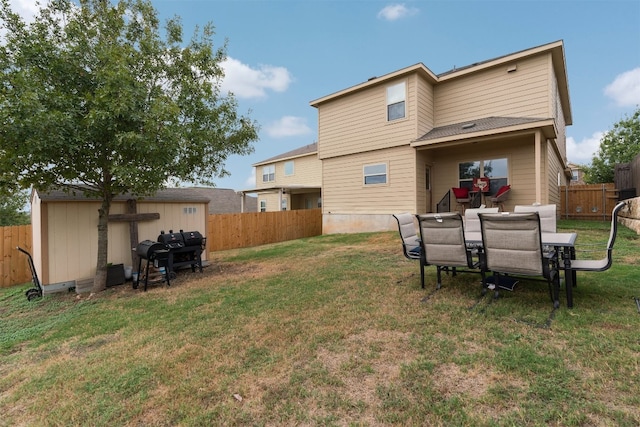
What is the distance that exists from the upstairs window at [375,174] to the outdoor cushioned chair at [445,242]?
25.4 feet

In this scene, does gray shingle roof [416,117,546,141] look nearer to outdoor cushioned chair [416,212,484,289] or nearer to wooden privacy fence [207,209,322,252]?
outdoor cushioned chair [416,212,484,289]

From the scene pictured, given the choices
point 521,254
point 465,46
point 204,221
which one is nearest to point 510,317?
point 521,254

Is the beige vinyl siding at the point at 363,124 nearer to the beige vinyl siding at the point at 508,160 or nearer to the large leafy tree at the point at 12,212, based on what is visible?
the beige vinyl siding at the point at 508,160

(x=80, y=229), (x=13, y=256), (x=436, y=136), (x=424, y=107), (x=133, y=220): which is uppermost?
(x=424, y=107)

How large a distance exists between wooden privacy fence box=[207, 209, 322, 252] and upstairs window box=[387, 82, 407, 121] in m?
6.61

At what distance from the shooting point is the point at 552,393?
1.99m

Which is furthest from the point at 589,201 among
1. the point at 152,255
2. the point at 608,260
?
the point at 152,255

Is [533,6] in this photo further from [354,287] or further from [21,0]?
[21,0]

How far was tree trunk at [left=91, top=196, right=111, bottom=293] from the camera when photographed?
226 inches

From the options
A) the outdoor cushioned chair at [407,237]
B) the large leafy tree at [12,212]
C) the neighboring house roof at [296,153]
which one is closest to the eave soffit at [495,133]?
the outdoor cushioned chair at [407,237]

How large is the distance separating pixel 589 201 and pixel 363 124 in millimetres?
10587

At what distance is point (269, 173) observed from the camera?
965 inches

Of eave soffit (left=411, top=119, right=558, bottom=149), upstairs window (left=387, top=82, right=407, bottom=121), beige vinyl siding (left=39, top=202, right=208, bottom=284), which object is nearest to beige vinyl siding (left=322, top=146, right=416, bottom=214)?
eave soffit (left=411, top=119, right=558, bottom=149)

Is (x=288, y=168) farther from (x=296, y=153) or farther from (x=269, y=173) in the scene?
(x=269, y=173)
